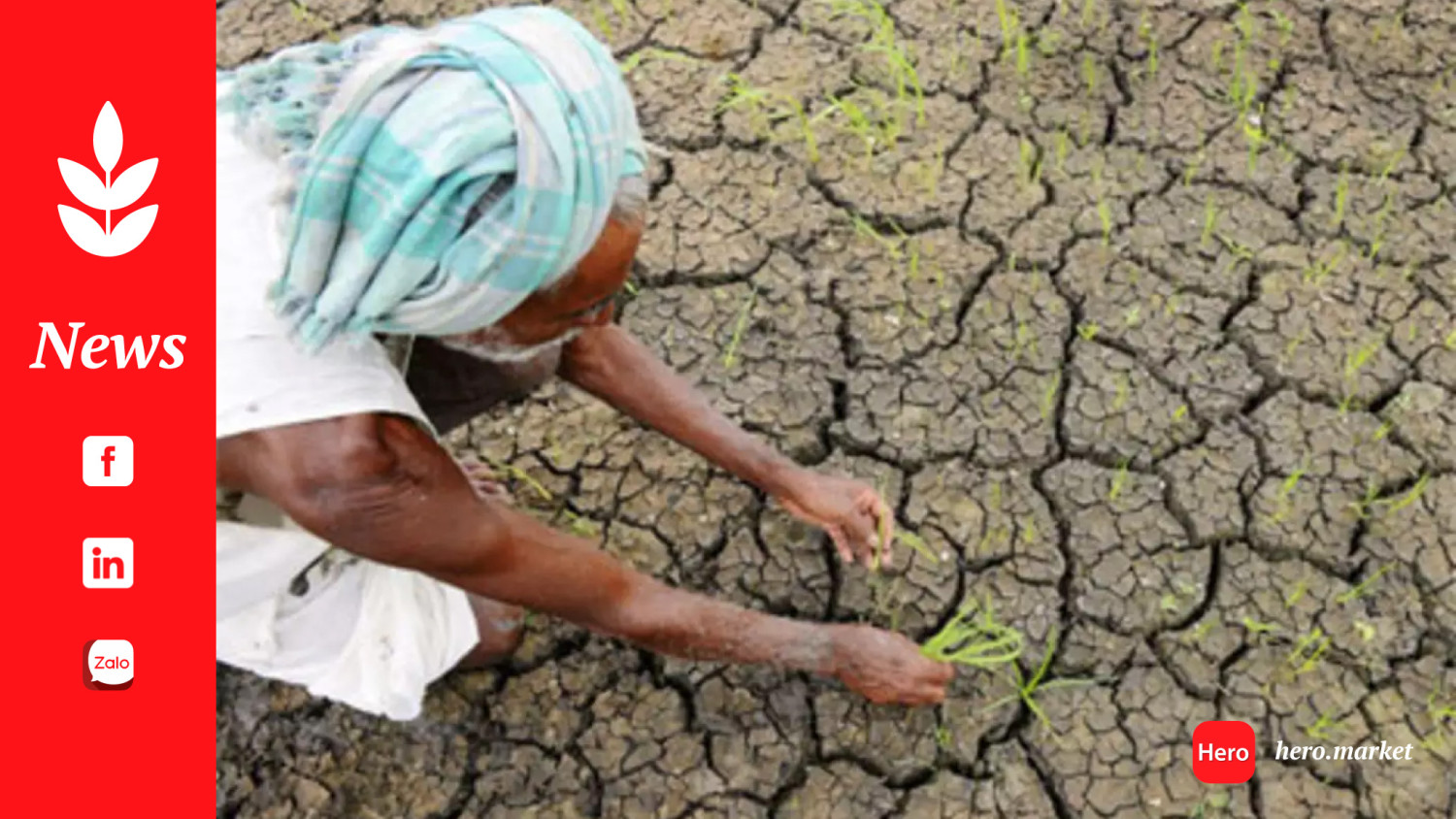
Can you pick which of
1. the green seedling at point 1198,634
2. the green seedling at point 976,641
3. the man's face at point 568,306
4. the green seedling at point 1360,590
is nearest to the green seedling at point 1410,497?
the green seedling at point 1360,590

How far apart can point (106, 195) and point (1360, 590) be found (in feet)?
7.09

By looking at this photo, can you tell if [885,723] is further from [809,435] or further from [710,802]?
[809,435]

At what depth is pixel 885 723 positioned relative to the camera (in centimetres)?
248

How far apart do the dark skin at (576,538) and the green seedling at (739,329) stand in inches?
15.9

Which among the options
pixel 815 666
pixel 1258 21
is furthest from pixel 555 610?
pixel 1258 21

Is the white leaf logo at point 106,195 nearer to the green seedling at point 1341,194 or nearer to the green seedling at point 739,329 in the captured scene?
the green seedling at point 739,329

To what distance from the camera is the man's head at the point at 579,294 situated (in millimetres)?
1694

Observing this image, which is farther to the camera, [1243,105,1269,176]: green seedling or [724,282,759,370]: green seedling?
[1243,105,1269,176]: green seedling

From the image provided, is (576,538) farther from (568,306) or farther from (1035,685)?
(1035,685)

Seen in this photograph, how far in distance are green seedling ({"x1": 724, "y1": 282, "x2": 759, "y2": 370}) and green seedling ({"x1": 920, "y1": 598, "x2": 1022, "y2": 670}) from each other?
0.72 metres

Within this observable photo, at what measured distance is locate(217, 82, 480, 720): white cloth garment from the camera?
1.73 m

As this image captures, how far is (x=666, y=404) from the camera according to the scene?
2529 millimetres

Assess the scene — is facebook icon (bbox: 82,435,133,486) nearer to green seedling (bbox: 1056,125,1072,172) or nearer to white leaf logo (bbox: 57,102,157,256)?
white leaf logo (bbox: 57,102,157,256)

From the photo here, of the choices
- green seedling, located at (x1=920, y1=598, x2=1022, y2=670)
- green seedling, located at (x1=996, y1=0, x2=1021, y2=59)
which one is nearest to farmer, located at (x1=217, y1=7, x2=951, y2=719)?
green seedling, located at (x1=920, y1=598, x2=1022, y2=670)
